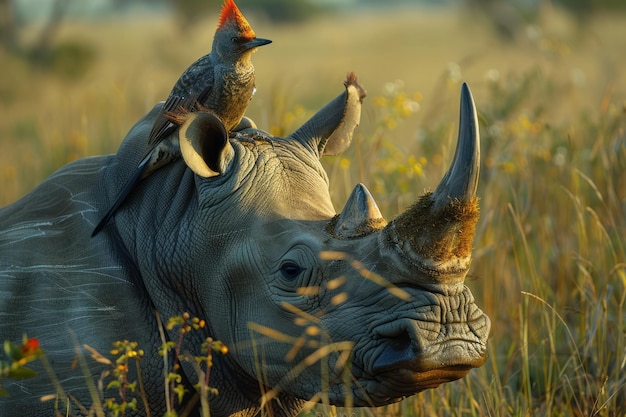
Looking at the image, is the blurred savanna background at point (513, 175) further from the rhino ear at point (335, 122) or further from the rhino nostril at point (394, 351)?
the rhino nostril at point (394, 351)

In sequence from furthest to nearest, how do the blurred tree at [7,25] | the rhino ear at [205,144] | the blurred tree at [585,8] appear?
1. the blurred tree at [585,8]
2. the blurred tree at [7,25]
3. the rhino ear at [205,144]

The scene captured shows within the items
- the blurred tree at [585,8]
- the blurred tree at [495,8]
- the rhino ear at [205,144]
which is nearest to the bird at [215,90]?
the rhino ear at [205,144]

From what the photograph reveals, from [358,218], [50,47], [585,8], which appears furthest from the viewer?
[585,8]

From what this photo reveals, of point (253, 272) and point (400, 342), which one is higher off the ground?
point (253, 272)

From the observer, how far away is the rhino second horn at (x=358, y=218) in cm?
325

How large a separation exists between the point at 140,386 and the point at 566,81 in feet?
21.5

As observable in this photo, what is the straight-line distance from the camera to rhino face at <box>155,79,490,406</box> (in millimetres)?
2975

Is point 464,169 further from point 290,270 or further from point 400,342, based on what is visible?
point 290,270

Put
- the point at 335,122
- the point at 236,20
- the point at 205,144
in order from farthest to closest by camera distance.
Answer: the point at 236,20, the point at 335,122, the point at 205,144

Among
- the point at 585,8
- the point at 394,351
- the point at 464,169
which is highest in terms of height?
the point at 585,8

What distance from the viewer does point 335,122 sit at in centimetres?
396

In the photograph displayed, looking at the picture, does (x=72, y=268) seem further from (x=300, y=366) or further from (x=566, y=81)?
(x=566, y=81)

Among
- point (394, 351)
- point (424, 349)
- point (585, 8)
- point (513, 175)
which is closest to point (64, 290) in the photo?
A: point (394, 351)

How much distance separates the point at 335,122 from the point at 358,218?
0.78 meters
